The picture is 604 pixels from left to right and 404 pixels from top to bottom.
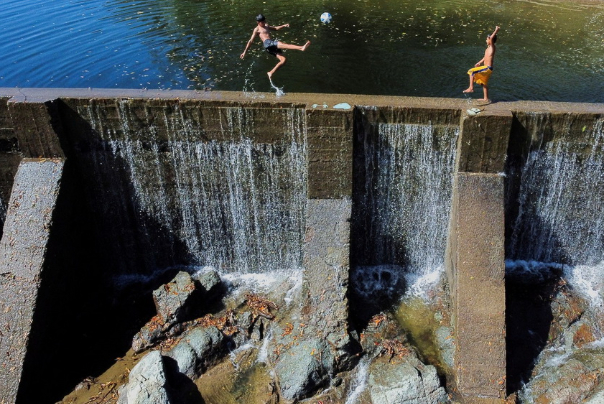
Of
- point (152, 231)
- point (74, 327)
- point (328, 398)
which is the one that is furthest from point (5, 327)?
point (328, 398)

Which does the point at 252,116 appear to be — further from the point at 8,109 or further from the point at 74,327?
the point at 74,327

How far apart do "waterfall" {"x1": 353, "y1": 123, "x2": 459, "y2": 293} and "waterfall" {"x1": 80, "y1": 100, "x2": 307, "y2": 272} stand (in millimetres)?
1063

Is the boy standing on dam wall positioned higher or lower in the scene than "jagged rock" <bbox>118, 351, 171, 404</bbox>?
higher

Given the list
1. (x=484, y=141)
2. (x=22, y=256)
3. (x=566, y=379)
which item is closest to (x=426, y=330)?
(x=566, y=379)

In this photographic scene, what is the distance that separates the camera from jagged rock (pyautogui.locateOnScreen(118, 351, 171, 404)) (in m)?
5.88

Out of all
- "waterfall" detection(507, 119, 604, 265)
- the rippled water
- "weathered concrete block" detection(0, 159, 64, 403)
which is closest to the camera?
"weathered concrete block" detection(0, 159, 64, 403)

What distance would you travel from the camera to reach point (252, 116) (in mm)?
7156

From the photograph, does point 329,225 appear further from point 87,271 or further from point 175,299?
point 87,271

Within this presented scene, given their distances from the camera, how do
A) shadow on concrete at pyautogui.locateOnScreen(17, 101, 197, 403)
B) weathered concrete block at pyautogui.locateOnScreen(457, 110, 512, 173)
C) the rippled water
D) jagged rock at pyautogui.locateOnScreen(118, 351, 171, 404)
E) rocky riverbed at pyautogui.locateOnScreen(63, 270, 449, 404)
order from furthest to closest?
the rippled water → weathered concrete block at pyautogui.locateOnScreen(457, 110, 512, 173) → shadow on concrete at pyautogui.locateOnScreen(17, 101, 197, 403) → rocky riverbed at pyautogui.locateOnScreen(63, 270, 449, 404) → jagged rock at pyautogui.locateOnScreen(118, 351, 171, 404)

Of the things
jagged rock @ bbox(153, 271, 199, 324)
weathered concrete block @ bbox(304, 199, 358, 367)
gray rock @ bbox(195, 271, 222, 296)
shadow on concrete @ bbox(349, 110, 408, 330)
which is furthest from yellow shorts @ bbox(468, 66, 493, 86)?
jagged rock @ bbox(153, 271, 199, 324)

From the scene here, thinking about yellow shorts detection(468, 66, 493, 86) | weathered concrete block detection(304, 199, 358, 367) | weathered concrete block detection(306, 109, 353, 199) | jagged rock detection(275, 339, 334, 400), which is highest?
yellow shorts detection(468, 66, 493, 86)

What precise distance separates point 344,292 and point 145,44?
34.6 ft

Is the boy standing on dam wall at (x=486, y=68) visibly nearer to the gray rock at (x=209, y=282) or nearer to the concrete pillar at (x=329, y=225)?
the concrete pillar at (x=329, y=225)

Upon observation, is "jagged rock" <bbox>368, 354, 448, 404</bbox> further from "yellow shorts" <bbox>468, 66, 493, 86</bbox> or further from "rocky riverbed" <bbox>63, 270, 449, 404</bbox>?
"yellow shorts" <bbox>468, 66, 493, 86</bbox>
